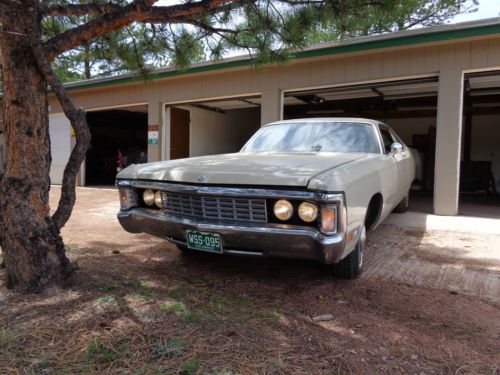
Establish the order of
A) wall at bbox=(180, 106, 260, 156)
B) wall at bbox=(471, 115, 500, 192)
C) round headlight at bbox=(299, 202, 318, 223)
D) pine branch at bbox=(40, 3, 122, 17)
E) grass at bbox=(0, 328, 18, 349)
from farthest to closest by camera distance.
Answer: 1. wall at bbox=(471, 115, 500, 192)
2. wall at bbox=(180, 106, 260, 156)
3. pine branch at bbox=(40, 3, 122, 17)
4. round headlight at bbox=(299, 202, 318, 223)
5. grass at bbox=(0, 328, 18, 349)

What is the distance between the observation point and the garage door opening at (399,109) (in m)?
10.7

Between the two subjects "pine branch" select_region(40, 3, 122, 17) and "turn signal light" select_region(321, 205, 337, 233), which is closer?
"turn signal light" select_region(321, 205, 337, 233)

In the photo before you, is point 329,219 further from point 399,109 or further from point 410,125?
point 410,125

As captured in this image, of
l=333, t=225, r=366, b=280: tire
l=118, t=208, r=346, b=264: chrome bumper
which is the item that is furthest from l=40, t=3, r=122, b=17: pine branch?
l=333, t=225, r=366, b=280: tire

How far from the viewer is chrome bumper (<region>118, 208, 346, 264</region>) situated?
265cm

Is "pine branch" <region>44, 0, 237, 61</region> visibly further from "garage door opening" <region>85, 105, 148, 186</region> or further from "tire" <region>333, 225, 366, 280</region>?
"garage door opening" <region>85, 105, 148, 186</region>

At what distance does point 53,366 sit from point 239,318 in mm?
1145

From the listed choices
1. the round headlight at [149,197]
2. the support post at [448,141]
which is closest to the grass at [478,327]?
the round headlight at [149,197]

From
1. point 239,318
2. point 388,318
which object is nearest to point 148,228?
point 239,318

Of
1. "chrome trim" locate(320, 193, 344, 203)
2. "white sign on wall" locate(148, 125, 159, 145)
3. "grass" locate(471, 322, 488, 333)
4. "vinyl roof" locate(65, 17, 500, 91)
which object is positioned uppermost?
"vinyl roof" locate(65, 17, 500, 91)

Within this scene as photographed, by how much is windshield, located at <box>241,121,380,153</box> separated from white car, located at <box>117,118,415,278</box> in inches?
16.7

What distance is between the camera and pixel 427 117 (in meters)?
15.0

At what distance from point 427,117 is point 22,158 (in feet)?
49.1

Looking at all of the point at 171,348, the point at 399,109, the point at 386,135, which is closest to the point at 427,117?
the point at 399,109
